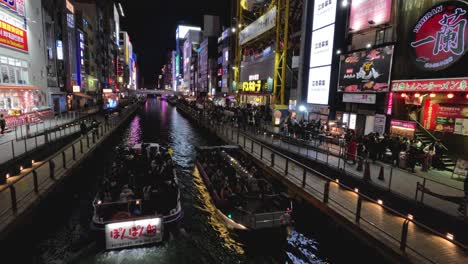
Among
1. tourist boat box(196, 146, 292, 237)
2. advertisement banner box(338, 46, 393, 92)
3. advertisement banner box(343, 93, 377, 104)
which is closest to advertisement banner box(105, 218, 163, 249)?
tourist boat box(196, 146, 292, 237)

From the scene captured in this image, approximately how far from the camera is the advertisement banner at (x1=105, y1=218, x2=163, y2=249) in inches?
370

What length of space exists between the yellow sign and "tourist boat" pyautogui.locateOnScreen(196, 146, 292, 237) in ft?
119

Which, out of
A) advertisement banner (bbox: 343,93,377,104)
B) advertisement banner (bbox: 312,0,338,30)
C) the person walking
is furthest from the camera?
advertisement banner (bbox: 312,0,338,30)

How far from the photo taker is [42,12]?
37.3 meters

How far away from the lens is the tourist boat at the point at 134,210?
9.45m

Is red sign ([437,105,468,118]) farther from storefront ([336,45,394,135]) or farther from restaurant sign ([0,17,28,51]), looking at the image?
restaurant sign ([0,17,28,51])

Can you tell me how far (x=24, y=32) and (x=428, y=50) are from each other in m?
39.8

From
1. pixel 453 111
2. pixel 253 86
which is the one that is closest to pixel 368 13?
pixel 453 111

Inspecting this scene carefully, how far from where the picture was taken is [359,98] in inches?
894

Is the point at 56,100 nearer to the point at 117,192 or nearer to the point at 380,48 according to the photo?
the point at 117,192

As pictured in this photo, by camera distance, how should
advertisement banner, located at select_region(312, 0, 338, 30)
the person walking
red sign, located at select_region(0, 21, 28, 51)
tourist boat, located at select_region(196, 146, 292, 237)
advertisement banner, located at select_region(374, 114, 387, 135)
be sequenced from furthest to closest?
1. advertisement banner, located at select_region(312, 0, 338, 30)
2. red sign, located at select_region(0, 21, 28, 51)
3. advertisement banner, located at select_region(374, 114, 387, 135)
4. the person walking
5. tourist boat, located at select_region(196, 146, 292, 237)

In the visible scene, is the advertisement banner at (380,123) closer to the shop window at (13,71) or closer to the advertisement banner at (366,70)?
the advertisement banner at (366,70)

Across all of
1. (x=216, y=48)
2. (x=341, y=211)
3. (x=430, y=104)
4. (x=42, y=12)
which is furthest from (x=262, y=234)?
(x=216, y=48)

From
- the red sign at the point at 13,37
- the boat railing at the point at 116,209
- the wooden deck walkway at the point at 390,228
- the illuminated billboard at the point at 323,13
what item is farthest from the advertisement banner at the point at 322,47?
the red sign at the point at 13,37
